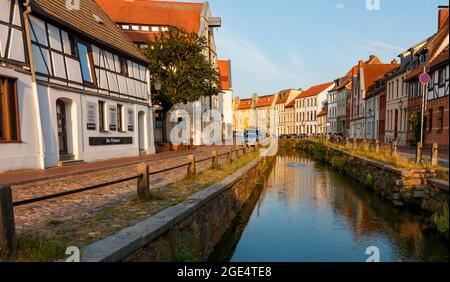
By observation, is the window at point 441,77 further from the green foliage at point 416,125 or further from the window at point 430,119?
the green foliage at point 416,125

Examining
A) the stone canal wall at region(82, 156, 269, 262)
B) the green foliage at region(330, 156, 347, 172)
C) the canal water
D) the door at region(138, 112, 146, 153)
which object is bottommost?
the canal water

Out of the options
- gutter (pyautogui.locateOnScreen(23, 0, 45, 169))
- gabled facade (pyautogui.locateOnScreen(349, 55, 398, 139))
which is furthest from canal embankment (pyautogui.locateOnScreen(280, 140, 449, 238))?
gabled facade (pyautogui.locateOnScreen(349, 55, 398, 139))

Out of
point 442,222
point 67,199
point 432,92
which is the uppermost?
point 432,92

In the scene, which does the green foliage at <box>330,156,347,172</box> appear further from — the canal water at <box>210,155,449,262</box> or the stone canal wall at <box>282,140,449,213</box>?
the canal water at <box>210,155,449,262</box>

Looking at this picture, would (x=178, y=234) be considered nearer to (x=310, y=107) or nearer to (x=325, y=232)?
(x=325, y=232)

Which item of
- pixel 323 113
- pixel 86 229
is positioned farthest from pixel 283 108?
pixel 86 229

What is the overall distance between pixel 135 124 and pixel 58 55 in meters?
6.70

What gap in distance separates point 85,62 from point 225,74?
→ 4534 cm

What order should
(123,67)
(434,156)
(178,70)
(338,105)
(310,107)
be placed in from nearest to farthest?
(434,156) → (123,67) → (178,70) → (338,105) → (310,107)

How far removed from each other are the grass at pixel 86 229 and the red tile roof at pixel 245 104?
96.6 meters

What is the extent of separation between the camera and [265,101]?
93438 mm

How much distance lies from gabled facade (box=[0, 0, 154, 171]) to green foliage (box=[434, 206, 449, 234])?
12988mm

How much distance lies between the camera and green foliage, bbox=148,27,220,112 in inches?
843
